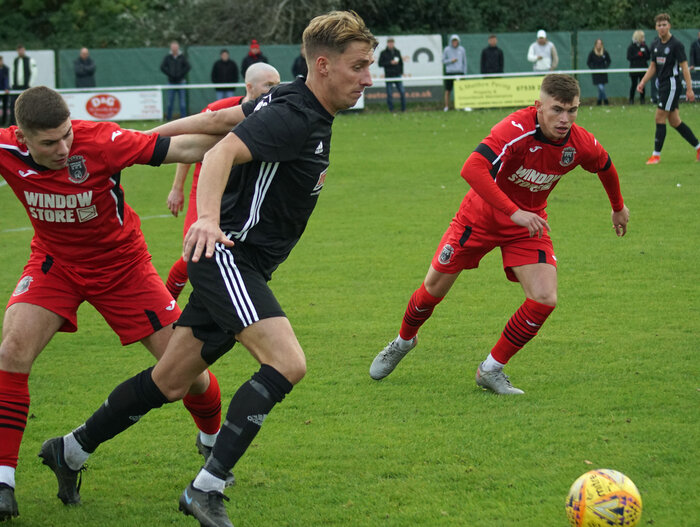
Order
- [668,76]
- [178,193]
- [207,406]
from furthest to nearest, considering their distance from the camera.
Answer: [668,76], [178,193], [207,406]

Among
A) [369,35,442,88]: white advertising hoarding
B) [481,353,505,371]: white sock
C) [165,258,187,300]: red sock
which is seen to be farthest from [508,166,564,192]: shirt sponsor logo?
[369,35,442,88]: white advertising hoarding

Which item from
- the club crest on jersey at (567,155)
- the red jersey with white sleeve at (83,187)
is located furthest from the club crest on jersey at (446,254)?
the red jersey with white sleeve at (83,187)

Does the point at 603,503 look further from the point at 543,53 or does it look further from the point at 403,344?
the point at 543,53

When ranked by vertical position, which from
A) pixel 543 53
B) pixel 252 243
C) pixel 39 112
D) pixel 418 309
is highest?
pixel 39 112

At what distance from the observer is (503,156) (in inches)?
231

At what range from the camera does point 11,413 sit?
14.2 feet

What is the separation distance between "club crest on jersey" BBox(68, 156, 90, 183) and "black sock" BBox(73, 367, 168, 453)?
1006mm

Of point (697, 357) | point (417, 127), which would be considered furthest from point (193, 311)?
point (417, 127)

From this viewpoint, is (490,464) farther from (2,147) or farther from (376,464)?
(2,147)

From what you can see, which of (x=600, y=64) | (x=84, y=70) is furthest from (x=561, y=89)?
(x=84, y=70)

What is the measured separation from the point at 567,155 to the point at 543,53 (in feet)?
72.5

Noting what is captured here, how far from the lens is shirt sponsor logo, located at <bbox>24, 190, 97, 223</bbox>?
177 inches

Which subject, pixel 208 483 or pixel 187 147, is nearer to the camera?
pixel 208 483

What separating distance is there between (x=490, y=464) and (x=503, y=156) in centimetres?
207
